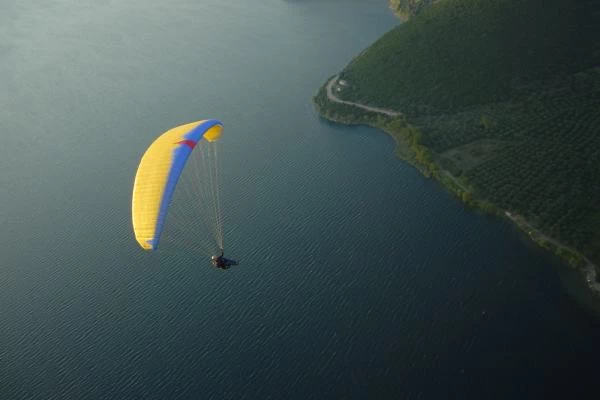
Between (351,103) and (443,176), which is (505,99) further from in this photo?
(351,103)

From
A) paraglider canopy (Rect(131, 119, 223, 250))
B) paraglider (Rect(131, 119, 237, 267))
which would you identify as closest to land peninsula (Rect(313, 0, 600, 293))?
paraglider (Rect(131, 119, 237, 267))

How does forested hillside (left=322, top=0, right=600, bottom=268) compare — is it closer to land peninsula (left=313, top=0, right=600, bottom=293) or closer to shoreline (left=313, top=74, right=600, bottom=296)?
land peninsula (left=313, top=0, right=600, bottom=293)

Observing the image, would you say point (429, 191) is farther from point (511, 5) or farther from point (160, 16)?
point (160, 16)

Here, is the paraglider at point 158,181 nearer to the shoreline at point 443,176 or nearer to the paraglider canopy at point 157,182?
the paraglider canopy at point 157,182

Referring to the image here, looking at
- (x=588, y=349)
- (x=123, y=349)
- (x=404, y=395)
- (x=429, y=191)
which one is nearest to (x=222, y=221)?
(x=123, y=349)

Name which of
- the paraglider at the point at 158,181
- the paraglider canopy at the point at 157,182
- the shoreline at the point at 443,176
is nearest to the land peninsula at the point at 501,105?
the shoreline at the point at 443,176
